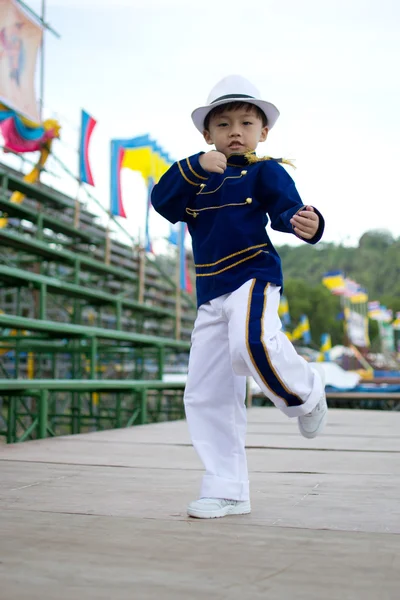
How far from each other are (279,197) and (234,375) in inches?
18.6

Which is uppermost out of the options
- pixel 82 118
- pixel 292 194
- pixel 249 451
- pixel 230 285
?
pixel 82 118

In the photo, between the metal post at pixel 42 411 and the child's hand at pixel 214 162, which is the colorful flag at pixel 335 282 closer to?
the metal post at pixel 42 411

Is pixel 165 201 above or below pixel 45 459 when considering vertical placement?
above

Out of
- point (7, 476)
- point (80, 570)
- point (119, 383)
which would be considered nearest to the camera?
point (80, 570)

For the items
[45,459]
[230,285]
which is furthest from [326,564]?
[45,459]

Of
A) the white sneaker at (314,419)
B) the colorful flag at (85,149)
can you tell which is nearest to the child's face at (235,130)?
the white sneaker at (314,419)

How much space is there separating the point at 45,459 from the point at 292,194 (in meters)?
1.55

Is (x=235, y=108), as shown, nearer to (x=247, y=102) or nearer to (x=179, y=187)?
(x=247, y=102)

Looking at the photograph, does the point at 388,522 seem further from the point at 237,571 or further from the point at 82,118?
the point at 82,118

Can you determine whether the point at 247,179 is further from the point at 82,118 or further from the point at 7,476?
the point at 82,118

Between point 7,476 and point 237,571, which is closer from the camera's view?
point 237,571

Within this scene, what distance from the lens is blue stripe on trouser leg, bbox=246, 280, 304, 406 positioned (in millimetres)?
1553

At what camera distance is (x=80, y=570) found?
1.01 m

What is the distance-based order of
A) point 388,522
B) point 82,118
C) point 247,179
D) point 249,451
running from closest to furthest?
point 388,522 < point 247,179 < point 249,451 < point 82,118
